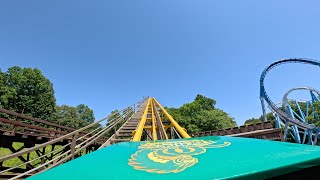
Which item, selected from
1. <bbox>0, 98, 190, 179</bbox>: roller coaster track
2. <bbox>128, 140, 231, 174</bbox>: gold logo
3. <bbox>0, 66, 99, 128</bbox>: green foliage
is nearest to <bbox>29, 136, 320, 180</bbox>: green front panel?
<bbox>128, 140, 231, 174</bbox>: gold logo

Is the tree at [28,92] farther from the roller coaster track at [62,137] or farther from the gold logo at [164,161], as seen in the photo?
the gold logo at [164,161]

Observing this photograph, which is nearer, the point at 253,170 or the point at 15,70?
the point at 253,170

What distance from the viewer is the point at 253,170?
981 mm

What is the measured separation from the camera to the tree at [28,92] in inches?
1414

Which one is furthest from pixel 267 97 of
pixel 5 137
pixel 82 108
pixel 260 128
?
pixel 82 108

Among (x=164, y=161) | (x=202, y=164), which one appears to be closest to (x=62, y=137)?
(x=164, y=161)

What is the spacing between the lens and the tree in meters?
35.9

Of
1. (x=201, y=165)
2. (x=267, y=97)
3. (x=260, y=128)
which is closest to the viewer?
(x=201, y=165)

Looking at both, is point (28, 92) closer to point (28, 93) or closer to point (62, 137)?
point (28, 93)

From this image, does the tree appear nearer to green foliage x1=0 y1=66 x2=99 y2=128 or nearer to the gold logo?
green foliage x1=0 y1=66 x2=99 y2=128

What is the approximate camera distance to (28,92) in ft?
129

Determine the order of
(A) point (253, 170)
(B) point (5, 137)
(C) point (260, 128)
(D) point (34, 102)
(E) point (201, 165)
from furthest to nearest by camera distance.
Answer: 1. (D) point (34, 102)
2. (C) point (260, 128)
3. (B) point (5, 137)
4. (E) point (201, 165)
5. (A) point (253, 170)

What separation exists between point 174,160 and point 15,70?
50279 millimetres

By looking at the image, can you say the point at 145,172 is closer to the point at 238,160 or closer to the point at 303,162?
the point at 238,160
